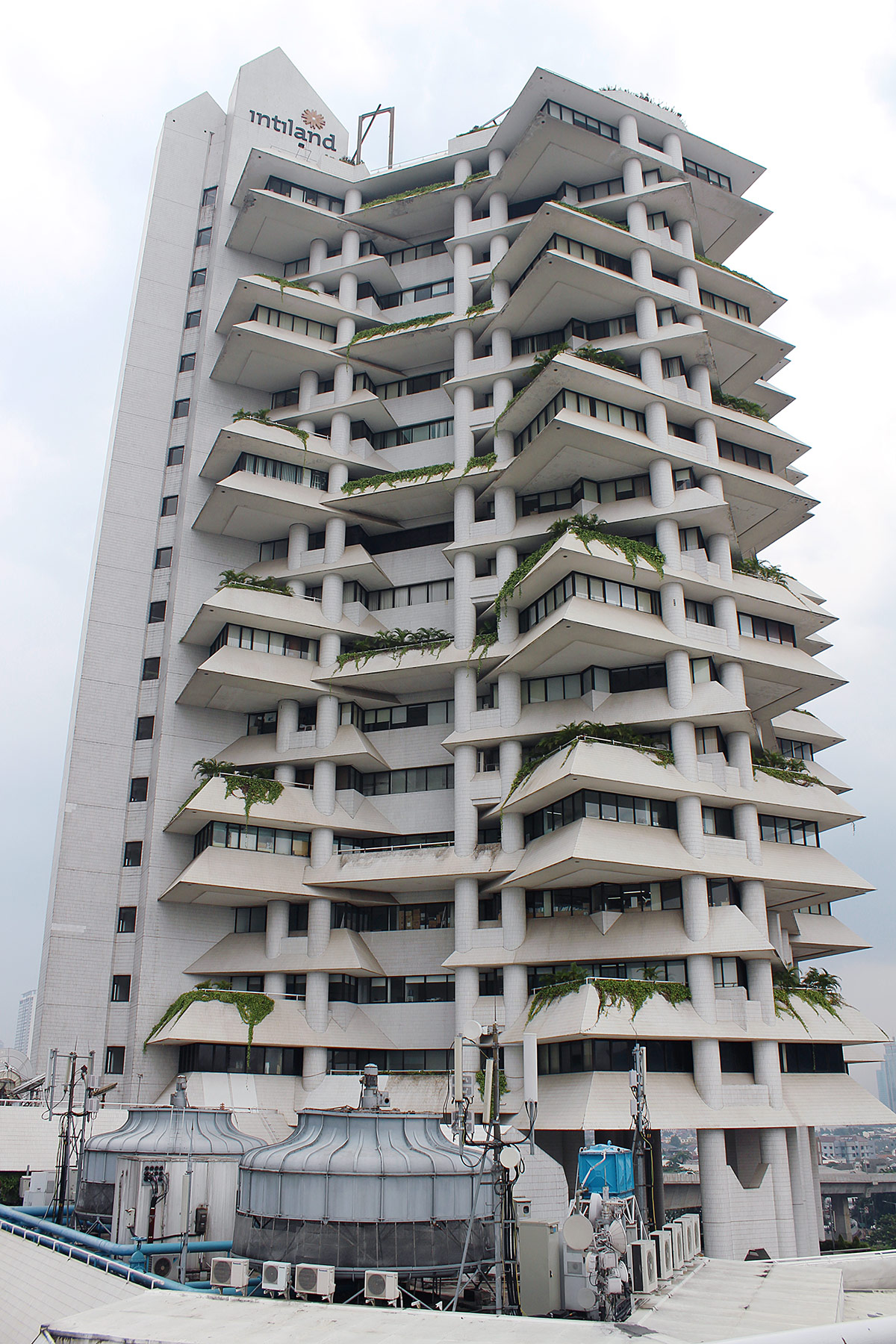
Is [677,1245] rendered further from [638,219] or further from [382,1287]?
[638,219]

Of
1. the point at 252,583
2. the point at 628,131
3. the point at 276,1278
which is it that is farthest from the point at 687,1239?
the point at 628,131

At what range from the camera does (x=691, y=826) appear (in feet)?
169

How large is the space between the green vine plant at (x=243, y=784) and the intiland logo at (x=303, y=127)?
50.2 meters

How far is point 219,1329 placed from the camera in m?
20.5

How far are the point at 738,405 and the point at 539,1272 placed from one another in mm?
53616

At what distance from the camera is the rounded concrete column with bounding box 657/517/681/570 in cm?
5591

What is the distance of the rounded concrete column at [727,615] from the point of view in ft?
184

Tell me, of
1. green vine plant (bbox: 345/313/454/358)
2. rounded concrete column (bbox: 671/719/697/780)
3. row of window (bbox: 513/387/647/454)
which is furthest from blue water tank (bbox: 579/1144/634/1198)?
green vine plant (bbox: 345/313/454/358)

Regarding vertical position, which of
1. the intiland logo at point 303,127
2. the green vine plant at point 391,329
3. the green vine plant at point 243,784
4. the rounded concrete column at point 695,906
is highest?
the intiland logo at point 303,127

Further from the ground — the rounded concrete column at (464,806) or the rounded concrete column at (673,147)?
the rounded concrete column at (673,147)

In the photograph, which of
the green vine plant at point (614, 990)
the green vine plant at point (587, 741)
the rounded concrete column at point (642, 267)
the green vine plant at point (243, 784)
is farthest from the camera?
the rounded concrete column at point (642, 267)

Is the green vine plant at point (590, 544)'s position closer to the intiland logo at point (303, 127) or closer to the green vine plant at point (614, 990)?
the green vine plant at point (614, 990)

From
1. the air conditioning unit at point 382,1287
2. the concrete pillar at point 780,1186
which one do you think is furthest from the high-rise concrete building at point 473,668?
the air conditioning unit at point 382,1287

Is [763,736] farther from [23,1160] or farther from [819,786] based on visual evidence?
[23,1160]
